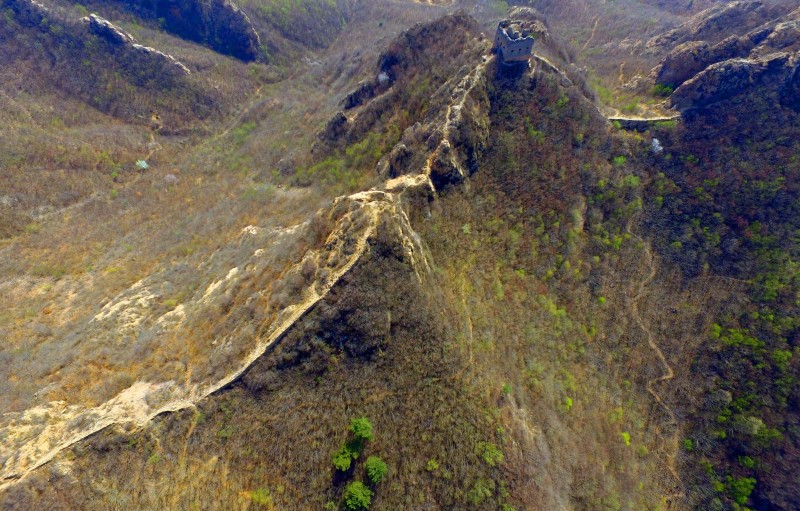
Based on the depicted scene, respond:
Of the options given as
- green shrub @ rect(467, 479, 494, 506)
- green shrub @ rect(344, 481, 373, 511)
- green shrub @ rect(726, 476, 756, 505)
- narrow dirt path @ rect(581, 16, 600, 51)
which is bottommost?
green shrub @ rect(726, 476, 756, 505)

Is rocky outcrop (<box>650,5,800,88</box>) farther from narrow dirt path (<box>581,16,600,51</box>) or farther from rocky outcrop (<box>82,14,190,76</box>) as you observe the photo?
rocky outcrop (<box>82,14,190,76</box>)

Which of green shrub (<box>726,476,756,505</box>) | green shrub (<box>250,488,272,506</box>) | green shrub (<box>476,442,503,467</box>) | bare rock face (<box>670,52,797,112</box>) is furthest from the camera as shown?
bare rock face (<box>670,52,797,112</box>)

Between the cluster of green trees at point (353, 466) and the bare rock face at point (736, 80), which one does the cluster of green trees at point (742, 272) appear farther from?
the cluster of green trees at point (353, 466)

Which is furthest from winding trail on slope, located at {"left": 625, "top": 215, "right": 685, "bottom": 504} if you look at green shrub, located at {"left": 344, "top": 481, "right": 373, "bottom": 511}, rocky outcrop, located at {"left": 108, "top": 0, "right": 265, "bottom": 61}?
rocky outcrop, located at {"left": 108, "top": 0, "right": 265, "bottom": 61}

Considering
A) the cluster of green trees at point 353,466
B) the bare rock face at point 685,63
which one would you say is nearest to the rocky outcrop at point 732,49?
the bare rock face at point 685,63

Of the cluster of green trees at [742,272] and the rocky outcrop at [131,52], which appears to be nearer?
the cluster of green trees at [742,272]

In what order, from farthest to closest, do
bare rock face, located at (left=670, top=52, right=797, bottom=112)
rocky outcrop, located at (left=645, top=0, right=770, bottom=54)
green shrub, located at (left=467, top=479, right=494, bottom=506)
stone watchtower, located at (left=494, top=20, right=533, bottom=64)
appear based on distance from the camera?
rocky outcrop, located at (left=645, top=0, right=770, bottom=54) → bare rock face, located at (left=670, top=52, right=797, bottom=112) → stone watchtower, located at (left=494, top=20, right=533, bottom=64) → green shrub, located at (left=467, top=479, right=494, bottom=506)

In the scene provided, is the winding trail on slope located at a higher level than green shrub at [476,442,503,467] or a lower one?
lower

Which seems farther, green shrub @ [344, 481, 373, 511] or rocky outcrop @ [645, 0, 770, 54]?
rocky outcrop @ [645, 0, 770, 54]
